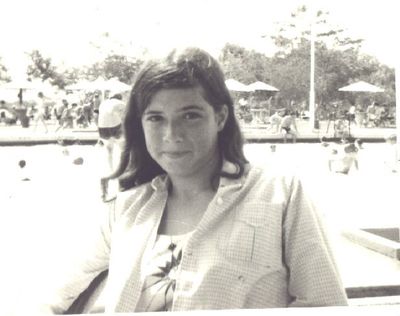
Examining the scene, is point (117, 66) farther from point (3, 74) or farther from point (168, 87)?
point (168, 87)

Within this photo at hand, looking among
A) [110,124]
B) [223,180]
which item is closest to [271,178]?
[223,180]

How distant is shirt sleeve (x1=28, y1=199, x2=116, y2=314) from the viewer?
1.51 metres

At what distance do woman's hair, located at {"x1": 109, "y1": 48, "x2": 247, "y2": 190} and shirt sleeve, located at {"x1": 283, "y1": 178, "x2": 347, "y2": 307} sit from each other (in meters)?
0.20

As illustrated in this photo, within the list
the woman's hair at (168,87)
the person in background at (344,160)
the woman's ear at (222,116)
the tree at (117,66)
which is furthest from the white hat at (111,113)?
the tree at (117,66)

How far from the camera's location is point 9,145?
17672 mm

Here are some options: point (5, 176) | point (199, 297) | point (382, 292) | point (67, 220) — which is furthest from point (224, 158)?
point (5, 176)

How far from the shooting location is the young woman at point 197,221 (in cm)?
134

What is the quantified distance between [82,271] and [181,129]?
1.38 feet

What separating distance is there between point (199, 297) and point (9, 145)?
56.4ft

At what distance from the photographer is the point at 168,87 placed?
4.80 ft

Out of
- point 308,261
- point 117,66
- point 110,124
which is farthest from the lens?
point 117,66

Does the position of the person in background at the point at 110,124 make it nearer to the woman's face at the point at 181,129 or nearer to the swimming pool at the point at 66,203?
the swimming pool at the point at 66,203

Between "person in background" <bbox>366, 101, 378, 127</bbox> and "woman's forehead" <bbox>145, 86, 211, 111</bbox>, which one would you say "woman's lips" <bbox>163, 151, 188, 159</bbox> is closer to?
"woman's forehead" <bbox>145, 86, 211, 111</bbox>

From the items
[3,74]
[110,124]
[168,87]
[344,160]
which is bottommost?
[344,160]
